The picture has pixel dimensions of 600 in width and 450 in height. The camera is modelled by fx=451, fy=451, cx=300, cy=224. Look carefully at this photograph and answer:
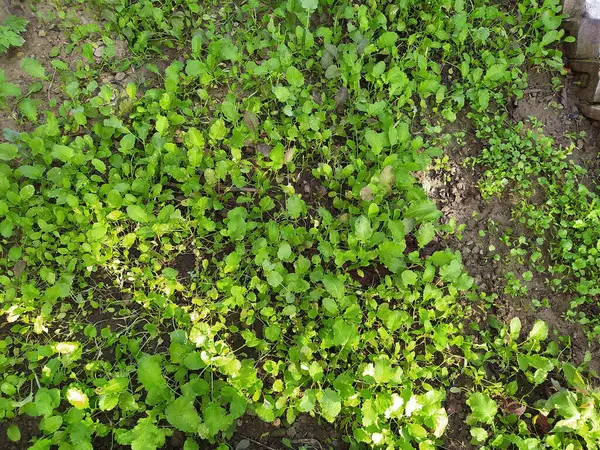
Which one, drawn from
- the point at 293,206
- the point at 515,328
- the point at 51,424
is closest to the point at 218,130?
the point at 293,206

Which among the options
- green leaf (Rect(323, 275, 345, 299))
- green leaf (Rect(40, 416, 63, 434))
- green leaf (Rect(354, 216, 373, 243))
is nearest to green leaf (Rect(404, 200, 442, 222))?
green leaf (Rect(354, 216, 373, 243))

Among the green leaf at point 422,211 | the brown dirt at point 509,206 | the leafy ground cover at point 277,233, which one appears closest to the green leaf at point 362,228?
the leafy ground cover at point 277,233

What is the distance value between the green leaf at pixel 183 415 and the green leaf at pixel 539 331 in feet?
5.78

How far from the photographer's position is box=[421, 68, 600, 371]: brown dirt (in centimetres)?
256

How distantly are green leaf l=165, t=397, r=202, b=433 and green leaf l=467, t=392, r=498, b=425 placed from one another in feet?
4.35

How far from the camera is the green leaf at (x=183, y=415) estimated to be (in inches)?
78.9

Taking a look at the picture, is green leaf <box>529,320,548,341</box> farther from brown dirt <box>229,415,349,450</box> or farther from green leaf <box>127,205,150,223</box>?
green leaf <box>127,205,150,223</box>

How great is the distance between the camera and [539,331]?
7.86ft

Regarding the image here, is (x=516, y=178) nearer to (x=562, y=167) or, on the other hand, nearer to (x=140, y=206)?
(x=562, y=167)

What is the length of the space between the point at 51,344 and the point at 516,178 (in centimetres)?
284

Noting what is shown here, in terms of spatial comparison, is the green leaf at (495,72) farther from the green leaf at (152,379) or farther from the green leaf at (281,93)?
the green leaf at (152,379)

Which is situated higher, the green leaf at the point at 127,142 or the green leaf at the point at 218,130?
the green leaf at the point at 218,130

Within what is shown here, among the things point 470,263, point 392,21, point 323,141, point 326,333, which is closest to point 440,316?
point 470,263

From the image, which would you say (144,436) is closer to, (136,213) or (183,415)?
(183,415)
